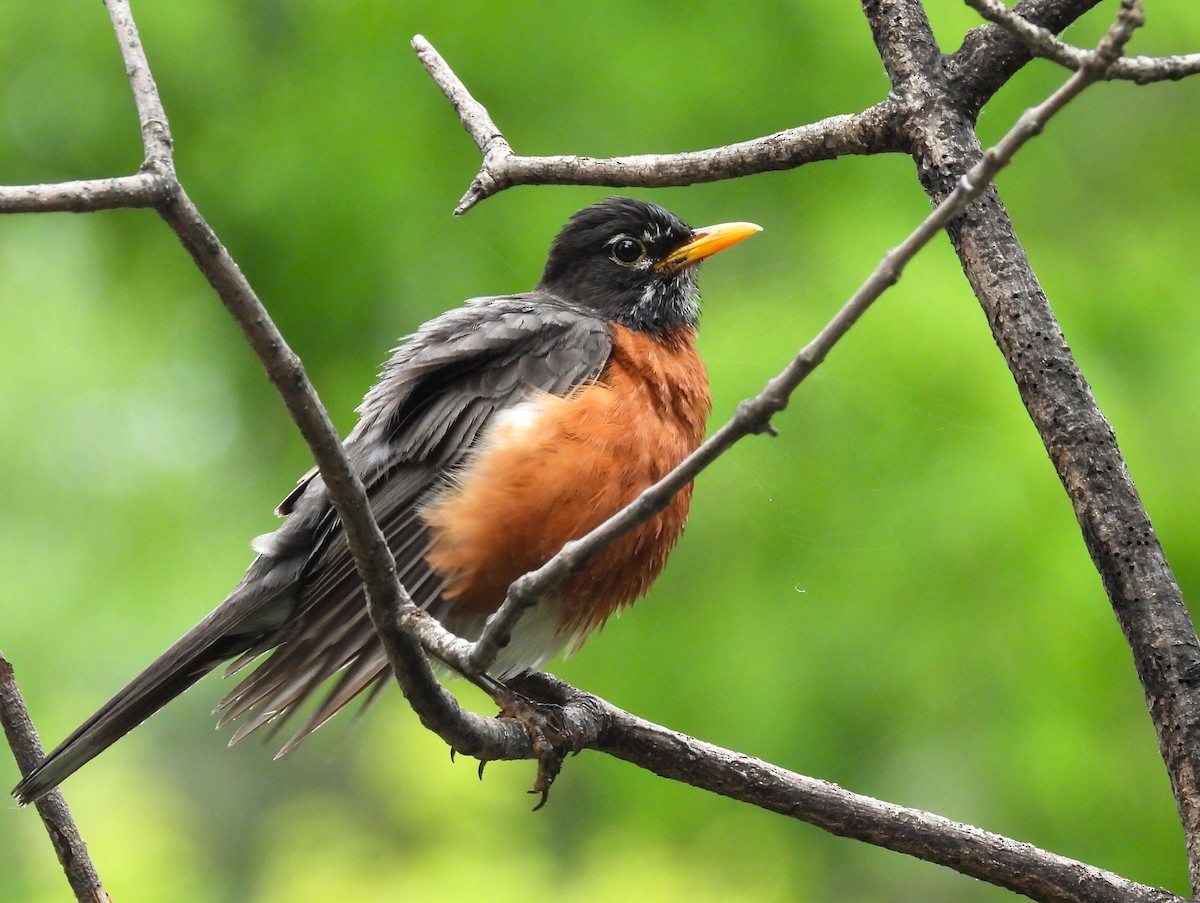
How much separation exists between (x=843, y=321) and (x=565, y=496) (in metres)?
1.54

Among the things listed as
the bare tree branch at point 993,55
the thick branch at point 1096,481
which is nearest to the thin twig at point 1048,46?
the thick branch at point 1096,481

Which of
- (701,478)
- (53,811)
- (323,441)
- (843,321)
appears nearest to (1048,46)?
(843,321)

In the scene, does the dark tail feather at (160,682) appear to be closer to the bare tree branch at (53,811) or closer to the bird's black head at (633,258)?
the bare tree branch at (53,811)

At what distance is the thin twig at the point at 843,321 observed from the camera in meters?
1.70

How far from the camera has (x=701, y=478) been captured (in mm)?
5496

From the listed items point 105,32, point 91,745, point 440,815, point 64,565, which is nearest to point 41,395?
point 64,565

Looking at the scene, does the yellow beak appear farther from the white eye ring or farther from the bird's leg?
the bird's leg

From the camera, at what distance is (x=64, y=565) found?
657 cm

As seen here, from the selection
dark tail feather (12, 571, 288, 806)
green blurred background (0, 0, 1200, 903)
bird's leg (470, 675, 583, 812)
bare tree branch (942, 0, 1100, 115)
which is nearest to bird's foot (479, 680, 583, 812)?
bird's leg (470, 675, 583, 812)

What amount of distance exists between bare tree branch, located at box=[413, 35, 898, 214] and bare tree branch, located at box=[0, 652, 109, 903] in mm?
1396

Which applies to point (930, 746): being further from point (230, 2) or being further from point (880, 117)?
point (230, 2)

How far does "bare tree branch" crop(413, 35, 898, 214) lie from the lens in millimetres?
2738

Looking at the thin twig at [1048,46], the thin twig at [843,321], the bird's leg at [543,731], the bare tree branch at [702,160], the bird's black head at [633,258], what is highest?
the bird's black head at [633,258]

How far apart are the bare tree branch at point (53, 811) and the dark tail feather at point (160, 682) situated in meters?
0.03
